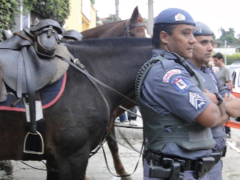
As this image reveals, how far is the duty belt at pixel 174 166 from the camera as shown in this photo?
1908 millimetres

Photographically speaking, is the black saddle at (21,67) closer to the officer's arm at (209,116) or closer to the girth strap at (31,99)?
the girth strap at (31,99)

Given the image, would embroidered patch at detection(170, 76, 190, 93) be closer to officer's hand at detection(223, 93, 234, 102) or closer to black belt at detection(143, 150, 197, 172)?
black belt at detection(143, 150, 197, 172)

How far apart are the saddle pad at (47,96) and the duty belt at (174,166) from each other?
0.87 m

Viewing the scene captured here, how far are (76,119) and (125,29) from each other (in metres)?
2.11

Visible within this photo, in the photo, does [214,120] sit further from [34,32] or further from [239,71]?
[239,71]

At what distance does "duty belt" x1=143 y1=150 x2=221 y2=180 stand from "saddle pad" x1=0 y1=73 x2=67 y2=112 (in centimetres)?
87

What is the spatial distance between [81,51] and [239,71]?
752 cm

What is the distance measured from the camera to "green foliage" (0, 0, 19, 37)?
4988 mm

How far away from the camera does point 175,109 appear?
186cm

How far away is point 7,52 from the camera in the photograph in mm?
2428

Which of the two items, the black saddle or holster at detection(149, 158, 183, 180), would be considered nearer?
holster at detection(149, 158, 183, 180)

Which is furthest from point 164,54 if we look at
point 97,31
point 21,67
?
point 97,31

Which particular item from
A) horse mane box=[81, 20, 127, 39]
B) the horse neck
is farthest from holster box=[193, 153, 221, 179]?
horse mane box=[81, 20, 127, 39]

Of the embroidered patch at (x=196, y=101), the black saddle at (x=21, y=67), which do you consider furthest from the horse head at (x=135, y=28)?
the embroidered patch at (x=196, y=101)
